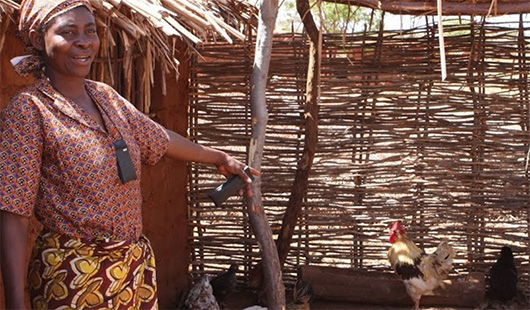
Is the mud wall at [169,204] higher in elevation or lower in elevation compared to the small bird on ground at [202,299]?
higher

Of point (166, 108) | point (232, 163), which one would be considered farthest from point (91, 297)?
point (166, 108)

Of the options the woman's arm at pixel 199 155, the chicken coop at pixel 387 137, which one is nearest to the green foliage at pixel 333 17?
the chicken coop at pixel 387 137

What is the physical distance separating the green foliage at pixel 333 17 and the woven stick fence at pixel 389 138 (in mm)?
476

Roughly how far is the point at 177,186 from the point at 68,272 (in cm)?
413

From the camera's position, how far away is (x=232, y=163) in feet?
11.7

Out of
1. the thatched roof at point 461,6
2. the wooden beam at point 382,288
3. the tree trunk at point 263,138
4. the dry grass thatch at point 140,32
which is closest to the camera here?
the dry grass thatch at point 140,32

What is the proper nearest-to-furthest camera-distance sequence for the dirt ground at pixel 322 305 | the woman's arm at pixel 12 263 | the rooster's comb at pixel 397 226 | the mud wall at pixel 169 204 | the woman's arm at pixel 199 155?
the woman's arm at pixel 12 263 → the woman's arm at pixel 199 155 → the mud wall at pixel 169 204 → the rooster's comb at pixel 397 226 → the dirt ground at pixel 322 305

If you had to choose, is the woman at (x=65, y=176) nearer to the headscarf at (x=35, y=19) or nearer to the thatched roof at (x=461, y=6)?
the headscarf at (x=35, y=19)

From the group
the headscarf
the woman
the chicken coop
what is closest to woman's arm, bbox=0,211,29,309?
the woman

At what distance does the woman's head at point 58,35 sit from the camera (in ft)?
9.51

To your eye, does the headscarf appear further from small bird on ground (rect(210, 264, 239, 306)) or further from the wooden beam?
the wooden beam

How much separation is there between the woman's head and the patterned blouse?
0.09m

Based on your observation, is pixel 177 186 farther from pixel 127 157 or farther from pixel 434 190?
pixel 127 157

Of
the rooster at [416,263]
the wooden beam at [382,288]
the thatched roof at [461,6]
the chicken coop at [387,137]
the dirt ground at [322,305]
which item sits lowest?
the dirt ground at [322,305]
